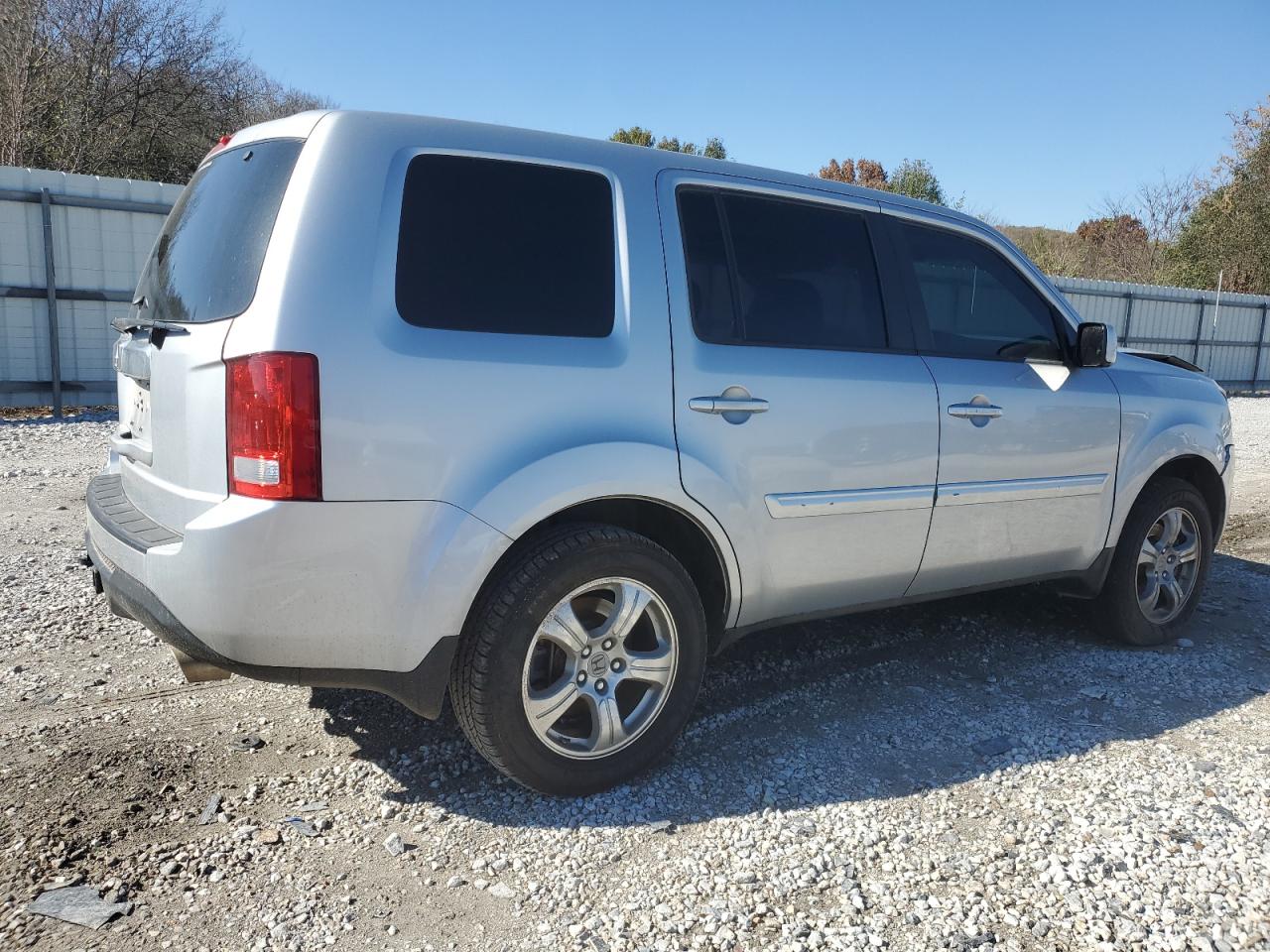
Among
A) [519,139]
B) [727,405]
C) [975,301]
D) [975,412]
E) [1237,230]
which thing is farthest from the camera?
[1237,230]

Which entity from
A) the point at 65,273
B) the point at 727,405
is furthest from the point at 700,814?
the point at 65,273

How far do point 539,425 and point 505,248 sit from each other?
0.52 metres

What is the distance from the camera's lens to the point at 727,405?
2967 millimetres

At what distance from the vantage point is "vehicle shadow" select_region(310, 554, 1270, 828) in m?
2.95

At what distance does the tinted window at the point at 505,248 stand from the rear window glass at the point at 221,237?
0.37 metres

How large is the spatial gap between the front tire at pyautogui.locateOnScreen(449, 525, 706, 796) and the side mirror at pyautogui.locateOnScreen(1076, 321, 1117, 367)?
2.10 meters

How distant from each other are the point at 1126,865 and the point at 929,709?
1.08 m

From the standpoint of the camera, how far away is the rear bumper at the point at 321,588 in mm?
2355

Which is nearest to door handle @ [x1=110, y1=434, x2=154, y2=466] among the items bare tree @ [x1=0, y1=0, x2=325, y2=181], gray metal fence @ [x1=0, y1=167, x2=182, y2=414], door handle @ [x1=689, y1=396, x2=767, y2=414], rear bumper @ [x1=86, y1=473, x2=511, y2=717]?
rear bumper @ [x1=86, y1=473, x2=511, y2=717]

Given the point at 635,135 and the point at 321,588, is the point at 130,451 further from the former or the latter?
the point at 635,135

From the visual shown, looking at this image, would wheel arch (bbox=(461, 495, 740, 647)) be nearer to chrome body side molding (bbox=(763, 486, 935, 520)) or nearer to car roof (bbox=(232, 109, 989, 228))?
chrome body side molding (bbox=(763, 486, 935, 520))

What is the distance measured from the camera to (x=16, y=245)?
10.1 metres

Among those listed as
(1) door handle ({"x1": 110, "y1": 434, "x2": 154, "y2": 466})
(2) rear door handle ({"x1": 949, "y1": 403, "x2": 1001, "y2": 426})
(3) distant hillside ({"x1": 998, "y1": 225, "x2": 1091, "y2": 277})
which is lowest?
(1) door handle ({"x1": 110, "y1": 434, "x2": 154, "y2": 466})

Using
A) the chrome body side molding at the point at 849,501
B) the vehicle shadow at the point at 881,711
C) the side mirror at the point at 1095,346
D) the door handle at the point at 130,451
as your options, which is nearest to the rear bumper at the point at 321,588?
the door handle at the point at 130,451
